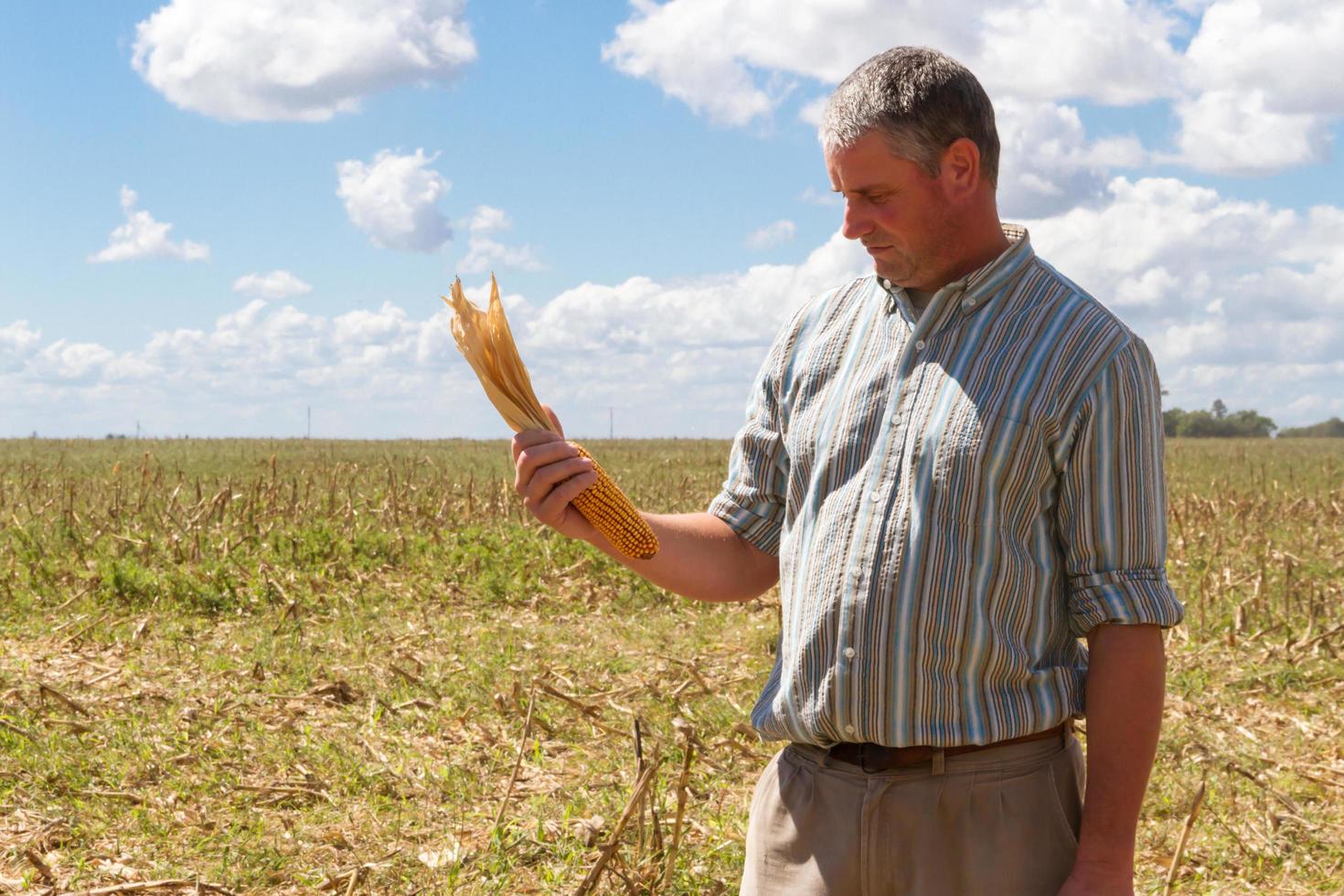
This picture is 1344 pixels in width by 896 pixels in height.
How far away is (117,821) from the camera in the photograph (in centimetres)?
527

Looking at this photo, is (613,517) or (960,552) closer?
(960,552)

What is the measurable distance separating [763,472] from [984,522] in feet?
1.87

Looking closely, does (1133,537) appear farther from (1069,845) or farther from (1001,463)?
(1069,845)

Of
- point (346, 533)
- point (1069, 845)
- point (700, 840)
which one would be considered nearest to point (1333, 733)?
point (700, 840)

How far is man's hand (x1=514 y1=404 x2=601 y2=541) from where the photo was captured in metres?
2.22

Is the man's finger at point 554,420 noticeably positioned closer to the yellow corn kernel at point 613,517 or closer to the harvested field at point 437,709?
the yellow corn kernel at point 613,517

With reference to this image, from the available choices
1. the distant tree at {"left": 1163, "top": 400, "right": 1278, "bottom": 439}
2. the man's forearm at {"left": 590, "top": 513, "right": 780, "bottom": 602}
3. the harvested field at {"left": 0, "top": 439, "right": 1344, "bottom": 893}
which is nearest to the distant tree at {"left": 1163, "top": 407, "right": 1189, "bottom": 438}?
the distant tree at {"left": 1163, "top": 400, "right": 1278, "bottom": 439}

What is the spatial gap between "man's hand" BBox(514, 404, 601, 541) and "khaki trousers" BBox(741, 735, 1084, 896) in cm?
66

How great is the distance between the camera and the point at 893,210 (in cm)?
215

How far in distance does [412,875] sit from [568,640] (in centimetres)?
387

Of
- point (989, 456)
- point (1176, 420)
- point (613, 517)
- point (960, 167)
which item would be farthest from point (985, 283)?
point (1176, 420)

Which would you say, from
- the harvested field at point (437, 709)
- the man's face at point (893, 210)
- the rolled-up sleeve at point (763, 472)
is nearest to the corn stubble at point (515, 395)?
the rolled-up sleeve at point (763, 472)

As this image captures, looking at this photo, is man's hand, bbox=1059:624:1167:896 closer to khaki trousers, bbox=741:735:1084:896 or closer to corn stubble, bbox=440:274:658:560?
khaki trousers, bbox=741:735:1084:896

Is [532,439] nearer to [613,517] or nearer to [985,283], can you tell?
[613,517]
